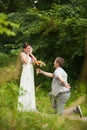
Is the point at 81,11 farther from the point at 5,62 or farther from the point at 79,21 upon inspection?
the point at 5,62

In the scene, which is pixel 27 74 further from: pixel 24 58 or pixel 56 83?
pixel 56 83

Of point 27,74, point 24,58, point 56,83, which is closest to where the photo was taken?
point 56,83

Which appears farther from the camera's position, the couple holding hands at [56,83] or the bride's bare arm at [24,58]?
the bride's bare arm at [24,58]

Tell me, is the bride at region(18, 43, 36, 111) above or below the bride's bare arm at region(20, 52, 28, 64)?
below

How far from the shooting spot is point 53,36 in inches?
555

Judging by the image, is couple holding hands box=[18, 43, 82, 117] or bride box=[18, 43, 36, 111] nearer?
couple holding hands box=[18, 43, 82, 117]

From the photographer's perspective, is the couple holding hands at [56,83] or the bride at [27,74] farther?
the bride at [27,74]

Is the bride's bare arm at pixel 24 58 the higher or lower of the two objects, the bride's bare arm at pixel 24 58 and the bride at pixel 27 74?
the higher

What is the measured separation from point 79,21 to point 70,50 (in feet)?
5.08

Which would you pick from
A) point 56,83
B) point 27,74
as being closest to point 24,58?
point 27,74

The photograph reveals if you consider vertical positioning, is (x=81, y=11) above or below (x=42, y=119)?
below

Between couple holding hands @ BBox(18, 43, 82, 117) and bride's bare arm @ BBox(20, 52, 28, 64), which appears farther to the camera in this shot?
bride's bare arm @ BBox(20, 52, 28, 64)

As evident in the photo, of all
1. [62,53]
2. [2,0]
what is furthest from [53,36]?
[2,0]

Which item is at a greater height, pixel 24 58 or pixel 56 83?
pixel 24 58
